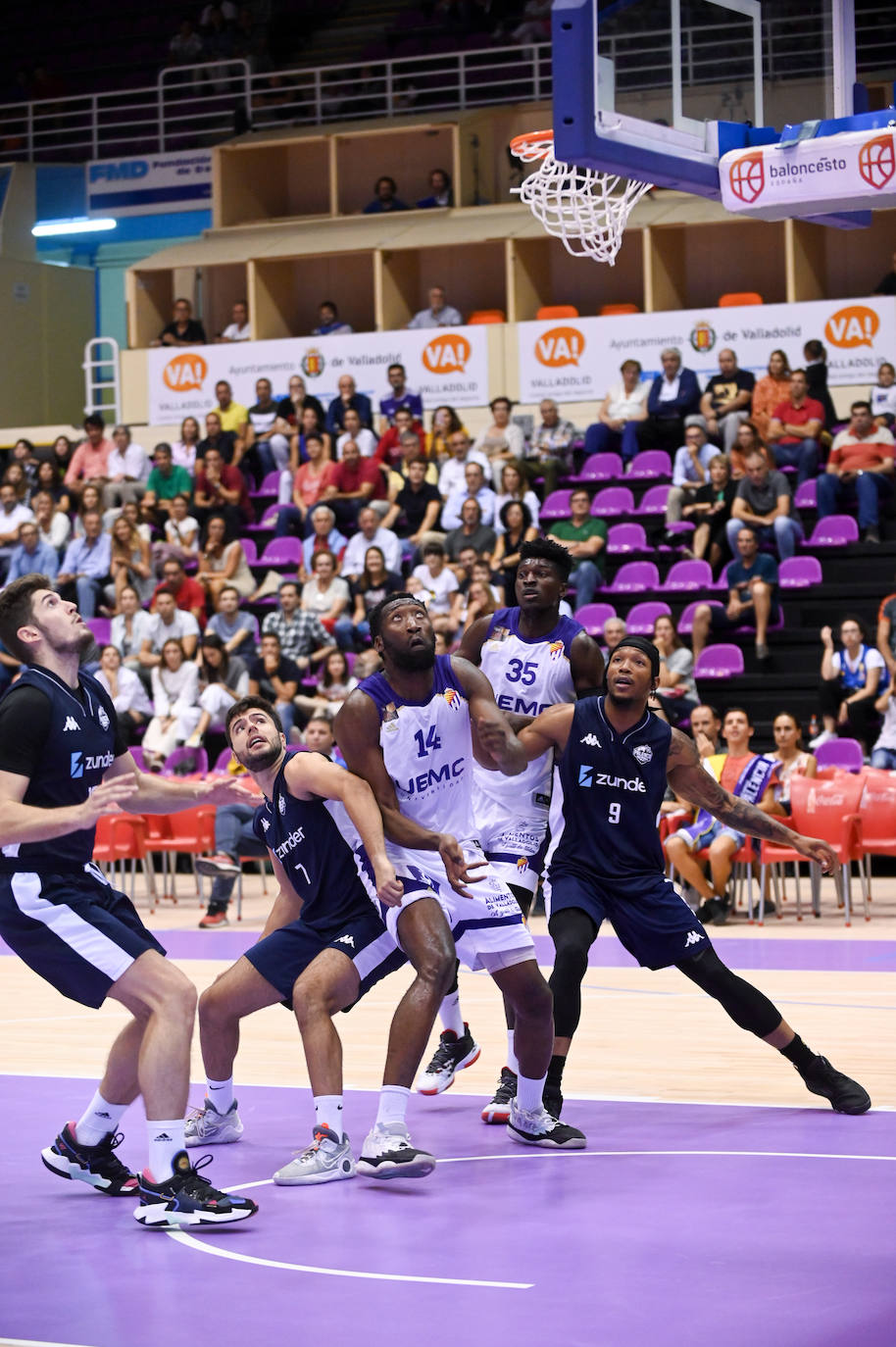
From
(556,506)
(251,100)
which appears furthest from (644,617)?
(251,100)

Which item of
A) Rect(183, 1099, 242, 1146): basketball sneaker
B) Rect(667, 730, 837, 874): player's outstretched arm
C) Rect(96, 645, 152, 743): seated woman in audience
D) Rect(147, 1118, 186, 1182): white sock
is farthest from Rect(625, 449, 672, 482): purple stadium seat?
Rect(147, 1118, 186, 1182): white sock

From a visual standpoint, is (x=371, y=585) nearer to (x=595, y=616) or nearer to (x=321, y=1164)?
(x=595, y=616)

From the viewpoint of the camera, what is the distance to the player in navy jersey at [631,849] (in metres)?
6.79

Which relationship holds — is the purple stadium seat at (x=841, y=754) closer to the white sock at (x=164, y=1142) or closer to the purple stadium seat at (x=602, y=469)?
the purple stadium seat at (x=602, y=469)

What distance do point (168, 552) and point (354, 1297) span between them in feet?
48.6

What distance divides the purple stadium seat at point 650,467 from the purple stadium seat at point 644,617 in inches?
87.3

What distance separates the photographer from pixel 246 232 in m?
24.7

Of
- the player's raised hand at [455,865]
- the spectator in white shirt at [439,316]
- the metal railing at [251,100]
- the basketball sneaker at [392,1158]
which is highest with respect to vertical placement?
the metal railing at [251,100]

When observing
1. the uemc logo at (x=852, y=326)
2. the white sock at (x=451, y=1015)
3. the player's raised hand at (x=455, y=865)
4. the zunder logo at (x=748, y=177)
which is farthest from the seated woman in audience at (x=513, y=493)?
the player's raised hand at (x=455, y=865)

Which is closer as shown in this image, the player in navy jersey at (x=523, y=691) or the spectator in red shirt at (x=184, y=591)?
the player in navy jersey at (x=523, y=691)

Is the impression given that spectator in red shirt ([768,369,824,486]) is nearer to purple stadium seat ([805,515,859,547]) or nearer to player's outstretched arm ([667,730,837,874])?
purple stadium seat ([805,515,859,547])

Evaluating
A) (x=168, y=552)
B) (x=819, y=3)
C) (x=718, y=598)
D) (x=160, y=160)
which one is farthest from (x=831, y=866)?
(x=160, y=160)

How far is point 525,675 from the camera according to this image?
770cm

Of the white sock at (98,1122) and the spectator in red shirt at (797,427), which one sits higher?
the spectator in red shirt at (797,427)
